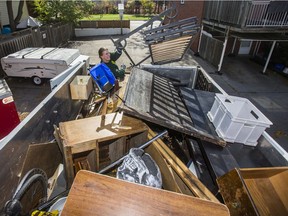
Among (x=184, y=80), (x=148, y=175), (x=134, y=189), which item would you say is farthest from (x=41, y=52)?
(x=134, y=189)

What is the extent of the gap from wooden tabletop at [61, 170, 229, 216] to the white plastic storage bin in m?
2.13

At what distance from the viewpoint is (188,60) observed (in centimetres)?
1358

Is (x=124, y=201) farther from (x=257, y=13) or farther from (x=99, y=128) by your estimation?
(x=257, y=13)

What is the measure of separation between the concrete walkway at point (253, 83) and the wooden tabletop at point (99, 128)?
5.54m

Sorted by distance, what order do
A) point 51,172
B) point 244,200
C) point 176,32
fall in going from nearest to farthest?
point 244,200, point 176,32, point 51,172

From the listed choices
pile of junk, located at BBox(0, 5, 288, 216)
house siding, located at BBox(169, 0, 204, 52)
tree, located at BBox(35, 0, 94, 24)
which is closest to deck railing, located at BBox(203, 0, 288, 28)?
house siding, located at BBox(169, 0, 204, 52)

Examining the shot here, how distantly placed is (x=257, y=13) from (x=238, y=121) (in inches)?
341

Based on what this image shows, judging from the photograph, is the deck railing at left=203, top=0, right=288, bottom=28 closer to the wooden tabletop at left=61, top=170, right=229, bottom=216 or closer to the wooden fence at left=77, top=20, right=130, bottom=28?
the wooden tabletop at left=61, top=170, right=229, bottom=216

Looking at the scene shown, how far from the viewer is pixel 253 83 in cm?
1023

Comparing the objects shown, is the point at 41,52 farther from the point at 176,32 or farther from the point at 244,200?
the point at 244,200

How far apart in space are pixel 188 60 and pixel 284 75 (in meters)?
6.02

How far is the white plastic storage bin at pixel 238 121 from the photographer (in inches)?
120

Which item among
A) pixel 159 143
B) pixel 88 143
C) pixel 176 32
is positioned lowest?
pixel 159 143

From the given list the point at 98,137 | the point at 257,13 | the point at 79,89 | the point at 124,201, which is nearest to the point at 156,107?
the point at 98,137
